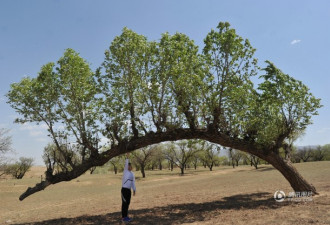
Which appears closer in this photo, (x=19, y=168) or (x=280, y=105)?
(x=280, y=105)

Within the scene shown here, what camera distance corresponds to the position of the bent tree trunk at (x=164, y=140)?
14.1 meters

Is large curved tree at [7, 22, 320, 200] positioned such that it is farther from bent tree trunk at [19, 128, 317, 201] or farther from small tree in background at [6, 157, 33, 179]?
small tree in background at [6, 157, 33, 179]

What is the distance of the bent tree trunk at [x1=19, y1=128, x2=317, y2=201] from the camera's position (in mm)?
14117

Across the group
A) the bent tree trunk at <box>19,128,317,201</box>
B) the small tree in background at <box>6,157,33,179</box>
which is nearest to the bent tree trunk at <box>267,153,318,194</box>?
the bent tree trunk at <box>19,128,317,201</box>

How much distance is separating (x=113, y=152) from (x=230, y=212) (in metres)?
6.84

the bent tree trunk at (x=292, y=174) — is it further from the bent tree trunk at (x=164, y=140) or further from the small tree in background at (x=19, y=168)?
the small tree in background at (x=19, y=168)

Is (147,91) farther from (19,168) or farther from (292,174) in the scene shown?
(19,168)

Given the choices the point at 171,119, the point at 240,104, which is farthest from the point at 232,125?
the point at 171,119

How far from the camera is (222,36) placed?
44.3 feet

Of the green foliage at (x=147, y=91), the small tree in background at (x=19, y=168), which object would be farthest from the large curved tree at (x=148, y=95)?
the small tree in background at (x=19, y=168)

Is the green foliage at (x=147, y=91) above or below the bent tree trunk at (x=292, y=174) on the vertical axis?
above

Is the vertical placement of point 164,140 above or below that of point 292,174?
above

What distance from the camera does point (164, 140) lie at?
Result: 14.5 m

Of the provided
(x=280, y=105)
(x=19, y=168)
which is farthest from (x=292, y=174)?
(x=19, y=168)
